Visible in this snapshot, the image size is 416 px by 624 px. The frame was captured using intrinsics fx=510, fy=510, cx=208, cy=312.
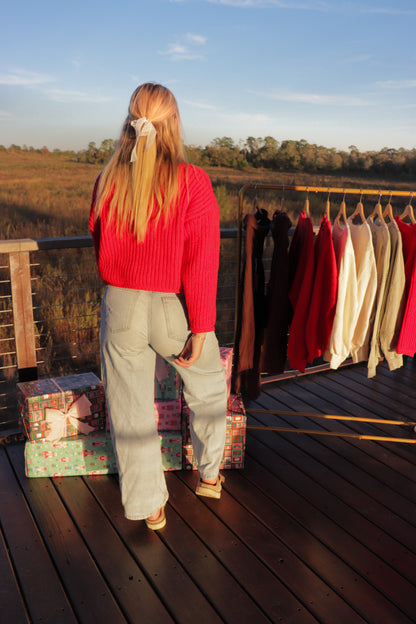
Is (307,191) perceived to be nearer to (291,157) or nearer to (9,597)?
(9,597)

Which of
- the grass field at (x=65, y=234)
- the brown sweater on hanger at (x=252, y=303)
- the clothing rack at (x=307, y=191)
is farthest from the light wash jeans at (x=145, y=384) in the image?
the clothing rack at (x=307, y=191)

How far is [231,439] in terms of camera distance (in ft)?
7.66

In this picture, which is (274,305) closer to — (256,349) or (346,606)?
(256,349)

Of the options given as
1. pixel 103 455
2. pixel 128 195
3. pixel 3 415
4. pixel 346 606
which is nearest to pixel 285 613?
pixel 346 606

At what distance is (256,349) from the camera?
2.53 m

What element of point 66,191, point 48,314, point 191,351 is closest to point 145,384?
point 191,351

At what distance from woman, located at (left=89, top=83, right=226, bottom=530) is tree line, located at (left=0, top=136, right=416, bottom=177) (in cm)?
1555

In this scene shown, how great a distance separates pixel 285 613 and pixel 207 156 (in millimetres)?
17258

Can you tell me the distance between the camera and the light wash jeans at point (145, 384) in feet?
5.63

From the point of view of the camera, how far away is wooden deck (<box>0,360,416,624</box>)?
160cm

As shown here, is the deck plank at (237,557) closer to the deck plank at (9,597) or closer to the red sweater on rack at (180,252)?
the deck plank at (9,597)

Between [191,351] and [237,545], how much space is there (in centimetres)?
75

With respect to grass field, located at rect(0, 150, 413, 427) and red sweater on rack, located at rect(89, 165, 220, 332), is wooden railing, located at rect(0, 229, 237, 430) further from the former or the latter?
red sweater on rack, located at rect(89, 165, 220, 332)

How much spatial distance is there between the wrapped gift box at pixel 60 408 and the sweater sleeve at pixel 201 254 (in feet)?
2.67
